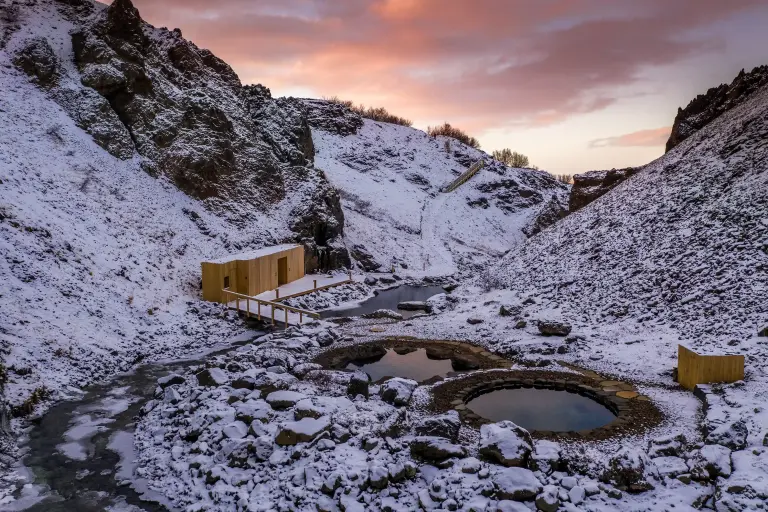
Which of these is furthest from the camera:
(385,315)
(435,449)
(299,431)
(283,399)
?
(385,315)

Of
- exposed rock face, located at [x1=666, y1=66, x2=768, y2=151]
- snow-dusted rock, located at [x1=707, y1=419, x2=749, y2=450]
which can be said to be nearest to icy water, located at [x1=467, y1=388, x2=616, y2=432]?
snow-dusted rock, located at [x1=707, y1=419, x2=749, y2=450]

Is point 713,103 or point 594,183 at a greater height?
point 713,103

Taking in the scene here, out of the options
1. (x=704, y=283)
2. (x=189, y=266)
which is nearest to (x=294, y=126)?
(x=189, y=266)

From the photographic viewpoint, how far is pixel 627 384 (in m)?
14.6

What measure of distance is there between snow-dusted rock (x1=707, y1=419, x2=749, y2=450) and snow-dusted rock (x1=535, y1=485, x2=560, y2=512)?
3979mm

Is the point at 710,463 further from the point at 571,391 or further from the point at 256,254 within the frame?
the point at 256,254

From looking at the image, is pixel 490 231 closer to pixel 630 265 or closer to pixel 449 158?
pixel 449 158

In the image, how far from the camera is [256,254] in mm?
27531

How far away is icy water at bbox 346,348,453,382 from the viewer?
53.5ft

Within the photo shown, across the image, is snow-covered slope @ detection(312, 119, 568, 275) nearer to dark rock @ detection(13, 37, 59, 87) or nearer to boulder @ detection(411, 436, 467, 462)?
dark rock @ detection(13, 37, 59, 87)

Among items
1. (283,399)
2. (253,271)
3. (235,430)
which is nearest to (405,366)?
(283,399)

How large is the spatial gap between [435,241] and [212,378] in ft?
123

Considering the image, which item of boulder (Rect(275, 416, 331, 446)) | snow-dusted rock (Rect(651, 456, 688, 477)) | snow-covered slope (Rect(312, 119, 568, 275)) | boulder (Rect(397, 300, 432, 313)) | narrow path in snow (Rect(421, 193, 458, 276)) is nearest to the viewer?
snow-dusted rock (Rect(651, 456, 688, 477))

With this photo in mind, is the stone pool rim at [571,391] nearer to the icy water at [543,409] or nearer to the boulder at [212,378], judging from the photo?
the icy water at [543,409]
